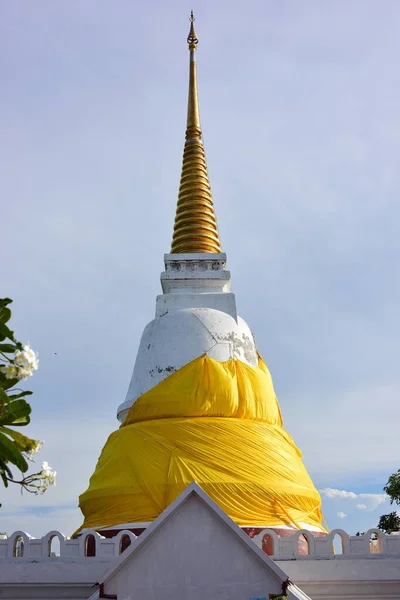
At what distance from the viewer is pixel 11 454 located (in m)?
8.19

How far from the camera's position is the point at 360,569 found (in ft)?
49.9

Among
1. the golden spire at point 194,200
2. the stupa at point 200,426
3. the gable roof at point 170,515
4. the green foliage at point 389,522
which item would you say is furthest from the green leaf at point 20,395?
the green foliage at point 389,522

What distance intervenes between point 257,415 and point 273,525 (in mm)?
3577

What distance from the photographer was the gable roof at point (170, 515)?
40.0ft

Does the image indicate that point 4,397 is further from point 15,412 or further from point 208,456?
point 208,456

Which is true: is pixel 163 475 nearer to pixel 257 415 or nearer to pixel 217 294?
pixel 257 415

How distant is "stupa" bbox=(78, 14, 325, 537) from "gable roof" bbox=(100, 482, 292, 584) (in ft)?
18.7

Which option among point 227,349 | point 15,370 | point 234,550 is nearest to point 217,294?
point 227,349

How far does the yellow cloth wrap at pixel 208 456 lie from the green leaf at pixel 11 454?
416 inches

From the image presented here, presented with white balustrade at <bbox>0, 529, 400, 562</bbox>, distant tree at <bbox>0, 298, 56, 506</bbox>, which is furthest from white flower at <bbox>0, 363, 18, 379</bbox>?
white balustrade at <bbox>0, 529, 400, 562</bbox>

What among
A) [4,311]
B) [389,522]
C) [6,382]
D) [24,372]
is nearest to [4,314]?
[4,311]

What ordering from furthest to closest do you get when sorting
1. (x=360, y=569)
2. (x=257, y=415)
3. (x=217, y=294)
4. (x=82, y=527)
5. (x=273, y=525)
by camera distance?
(x=217, y=294)
(x=257, y=415)
(x=82, y=527)
(x=273, y=525)
(x=360, y=569)

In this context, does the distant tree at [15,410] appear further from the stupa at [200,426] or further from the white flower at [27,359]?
the stupa at [200,426]

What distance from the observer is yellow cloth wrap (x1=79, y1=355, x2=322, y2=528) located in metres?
18.5
